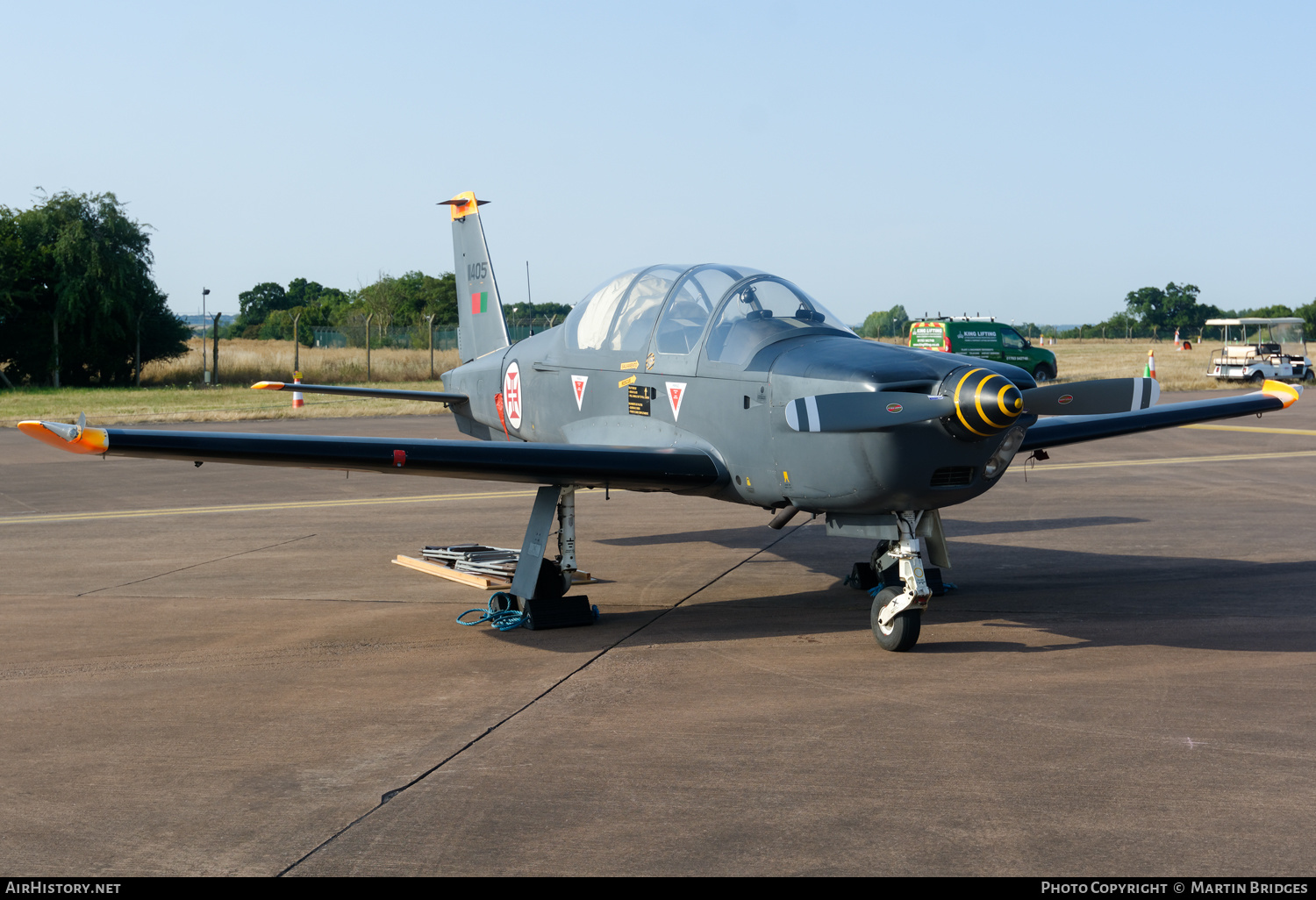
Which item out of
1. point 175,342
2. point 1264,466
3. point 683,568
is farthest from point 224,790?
point 175,342

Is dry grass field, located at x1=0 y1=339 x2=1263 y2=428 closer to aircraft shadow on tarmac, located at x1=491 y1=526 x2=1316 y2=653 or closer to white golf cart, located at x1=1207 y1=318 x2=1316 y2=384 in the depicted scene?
white golf cart, located at x1=1207 y1=318 x2=1316 y2=384

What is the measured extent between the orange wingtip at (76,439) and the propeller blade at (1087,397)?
5.65 metres

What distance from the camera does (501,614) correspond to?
7.88 metres

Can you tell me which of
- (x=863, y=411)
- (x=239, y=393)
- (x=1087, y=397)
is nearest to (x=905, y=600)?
(x=863, y=411)

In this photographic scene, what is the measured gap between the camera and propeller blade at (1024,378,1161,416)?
7012 millimetres

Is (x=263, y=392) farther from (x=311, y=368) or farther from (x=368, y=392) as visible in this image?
(x=368, y=392)

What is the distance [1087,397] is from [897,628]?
2.09 m

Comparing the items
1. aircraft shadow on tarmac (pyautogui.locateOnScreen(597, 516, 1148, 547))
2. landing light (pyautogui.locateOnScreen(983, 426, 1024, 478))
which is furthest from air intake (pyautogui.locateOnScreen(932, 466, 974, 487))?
aircraft shadow on tarmac (pyautogui.locateOnScreen(597, 516, 1148, 547))

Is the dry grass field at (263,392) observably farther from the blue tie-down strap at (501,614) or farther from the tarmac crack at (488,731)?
the tarmac crack at (488,731)

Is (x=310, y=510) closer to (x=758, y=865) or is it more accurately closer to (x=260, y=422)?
(x=758, y=865)

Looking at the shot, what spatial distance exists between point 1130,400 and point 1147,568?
292cm

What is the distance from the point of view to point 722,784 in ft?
15.3

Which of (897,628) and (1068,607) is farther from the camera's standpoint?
(1068,607)

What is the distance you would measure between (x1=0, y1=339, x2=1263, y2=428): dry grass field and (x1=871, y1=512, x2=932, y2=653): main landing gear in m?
22.1
